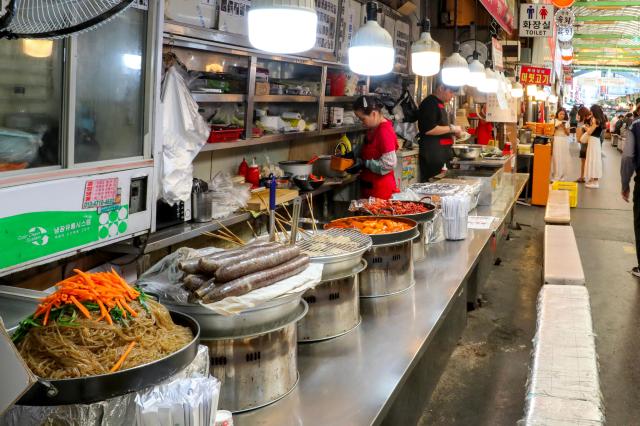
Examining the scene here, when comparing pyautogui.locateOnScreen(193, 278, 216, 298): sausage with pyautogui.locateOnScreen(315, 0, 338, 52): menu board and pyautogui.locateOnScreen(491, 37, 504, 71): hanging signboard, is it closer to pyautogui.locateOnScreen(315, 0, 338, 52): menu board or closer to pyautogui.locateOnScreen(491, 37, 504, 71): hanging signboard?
pyautogui.locateOnScreen(315, 0, 338, 52): menu board

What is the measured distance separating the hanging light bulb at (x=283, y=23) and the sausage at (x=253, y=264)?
98cm

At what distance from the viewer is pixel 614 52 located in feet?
130

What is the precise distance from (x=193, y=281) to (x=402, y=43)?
8169mm

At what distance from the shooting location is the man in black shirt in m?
8.84

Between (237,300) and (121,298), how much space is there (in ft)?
1.27

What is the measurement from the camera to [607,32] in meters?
31.3

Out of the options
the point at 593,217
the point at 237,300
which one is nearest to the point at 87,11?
the point at 237,300

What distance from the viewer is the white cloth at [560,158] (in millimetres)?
16328

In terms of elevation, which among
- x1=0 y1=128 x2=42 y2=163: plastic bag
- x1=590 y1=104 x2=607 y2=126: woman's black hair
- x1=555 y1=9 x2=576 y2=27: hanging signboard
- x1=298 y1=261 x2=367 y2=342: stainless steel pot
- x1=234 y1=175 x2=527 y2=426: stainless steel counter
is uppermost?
x1=555 y1=9 x2=576 y2=27: hanging signboard

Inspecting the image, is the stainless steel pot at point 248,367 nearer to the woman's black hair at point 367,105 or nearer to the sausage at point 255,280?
the sausage at point 255,280

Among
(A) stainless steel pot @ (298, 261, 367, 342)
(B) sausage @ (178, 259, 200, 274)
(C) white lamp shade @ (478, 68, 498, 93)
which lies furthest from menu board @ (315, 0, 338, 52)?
(B) sausage @ (178, 259, 200, 274)

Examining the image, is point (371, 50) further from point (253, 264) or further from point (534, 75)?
point (534, 75)

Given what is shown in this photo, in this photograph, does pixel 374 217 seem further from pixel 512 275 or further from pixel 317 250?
pixel 512 275

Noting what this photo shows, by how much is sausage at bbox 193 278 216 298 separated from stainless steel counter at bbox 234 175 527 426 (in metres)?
0.41
